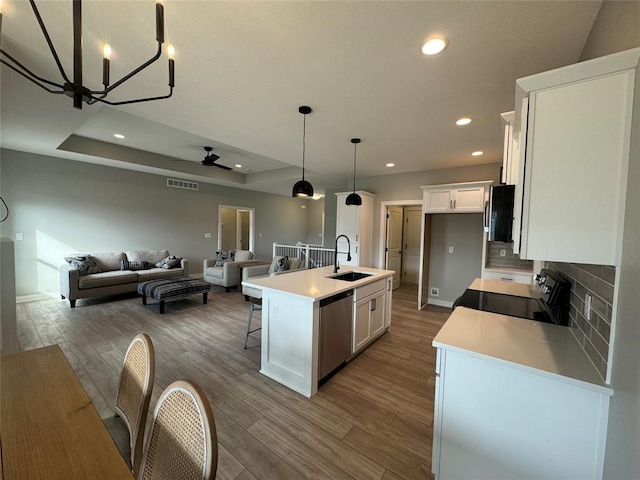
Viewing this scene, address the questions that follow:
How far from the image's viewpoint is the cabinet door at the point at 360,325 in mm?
2762

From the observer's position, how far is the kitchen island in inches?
85.7

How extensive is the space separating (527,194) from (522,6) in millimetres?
1160

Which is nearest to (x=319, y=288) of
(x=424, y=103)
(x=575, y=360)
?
(x=575, y=360)

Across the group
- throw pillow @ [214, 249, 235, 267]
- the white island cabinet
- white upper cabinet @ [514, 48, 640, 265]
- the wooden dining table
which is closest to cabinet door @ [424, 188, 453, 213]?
the white island cabinet

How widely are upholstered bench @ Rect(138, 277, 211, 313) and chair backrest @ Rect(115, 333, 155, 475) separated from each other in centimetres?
327

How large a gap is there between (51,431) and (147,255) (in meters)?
5.64

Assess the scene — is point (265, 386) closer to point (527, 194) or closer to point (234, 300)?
point (527, 194)

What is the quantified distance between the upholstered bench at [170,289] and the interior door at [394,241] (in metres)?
3.98

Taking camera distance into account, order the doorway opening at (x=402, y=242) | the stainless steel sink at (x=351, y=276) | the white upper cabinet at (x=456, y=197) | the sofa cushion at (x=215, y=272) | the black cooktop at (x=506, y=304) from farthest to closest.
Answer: the doorway opening at (x=402, y=242) < the sofa cushion at (x=215, y=272) < the white upper cabinet at (x=456, y=197) < the stainless steel sink at (x=351, y=276) < the black cooktop at (x=506, y=304)

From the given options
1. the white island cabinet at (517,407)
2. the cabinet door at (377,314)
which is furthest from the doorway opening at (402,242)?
the white island cabinet at (517,407)

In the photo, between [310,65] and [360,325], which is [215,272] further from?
[310,65]

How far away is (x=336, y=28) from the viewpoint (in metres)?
1.57

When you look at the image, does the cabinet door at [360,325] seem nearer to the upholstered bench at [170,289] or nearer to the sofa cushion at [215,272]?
the upholstered bench at [170,289]

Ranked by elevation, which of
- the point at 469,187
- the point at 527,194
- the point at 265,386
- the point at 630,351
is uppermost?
the point at 469,187
